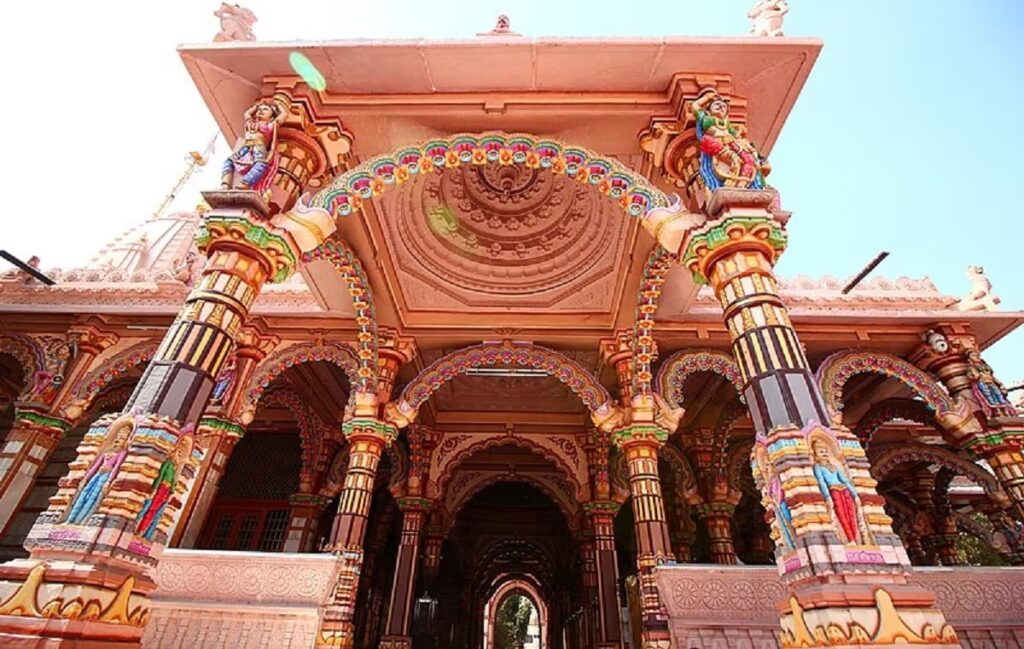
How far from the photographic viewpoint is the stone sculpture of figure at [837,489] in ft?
9.50

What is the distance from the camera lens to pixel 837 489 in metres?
2.98

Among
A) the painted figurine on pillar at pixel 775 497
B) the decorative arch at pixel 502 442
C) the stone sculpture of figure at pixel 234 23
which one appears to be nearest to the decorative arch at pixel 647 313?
the painted figurine on pillar at pixel 775 497

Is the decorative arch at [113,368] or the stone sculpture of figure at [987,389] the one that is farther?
the decorative arch at [113,368]

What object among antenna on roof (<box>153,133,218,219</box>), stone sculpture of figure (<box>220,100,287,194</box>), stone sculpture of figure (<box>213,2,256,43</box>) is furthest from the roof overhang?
antenna on roof (<box>153,133,218,219</box>)

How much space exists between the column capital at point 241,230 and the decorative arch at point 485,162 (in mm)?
471

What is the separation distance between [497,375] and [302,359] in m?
3.76

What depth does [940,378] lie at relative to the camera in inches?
314

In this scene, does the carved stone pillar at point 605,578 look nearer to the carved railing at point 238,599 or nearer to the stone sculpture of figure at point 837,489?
the carved railing at point 238,599

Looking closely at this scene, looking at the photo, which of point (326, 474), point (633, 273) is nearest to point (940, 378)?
point (633, 273)

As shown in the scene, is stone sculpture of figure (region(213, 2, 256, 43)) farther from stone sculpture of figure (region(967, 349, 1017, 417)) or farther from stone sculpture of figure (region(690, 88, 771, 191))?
stone sculpture of figure (region(967, 349, 1017, 417))

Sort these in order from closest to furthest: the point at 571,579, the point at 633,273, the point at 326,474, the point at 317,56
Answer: the point at 317,56
the point at 633,273
the point at 326,474
the point at 571,579

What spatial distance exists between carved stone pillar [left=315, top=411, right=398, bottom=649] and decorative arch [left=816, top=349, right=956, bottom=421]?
21.6ft

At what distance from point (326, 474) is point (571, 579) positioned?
26.1 feet

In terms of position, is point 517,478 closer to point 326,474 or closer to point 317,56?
point 326,474
